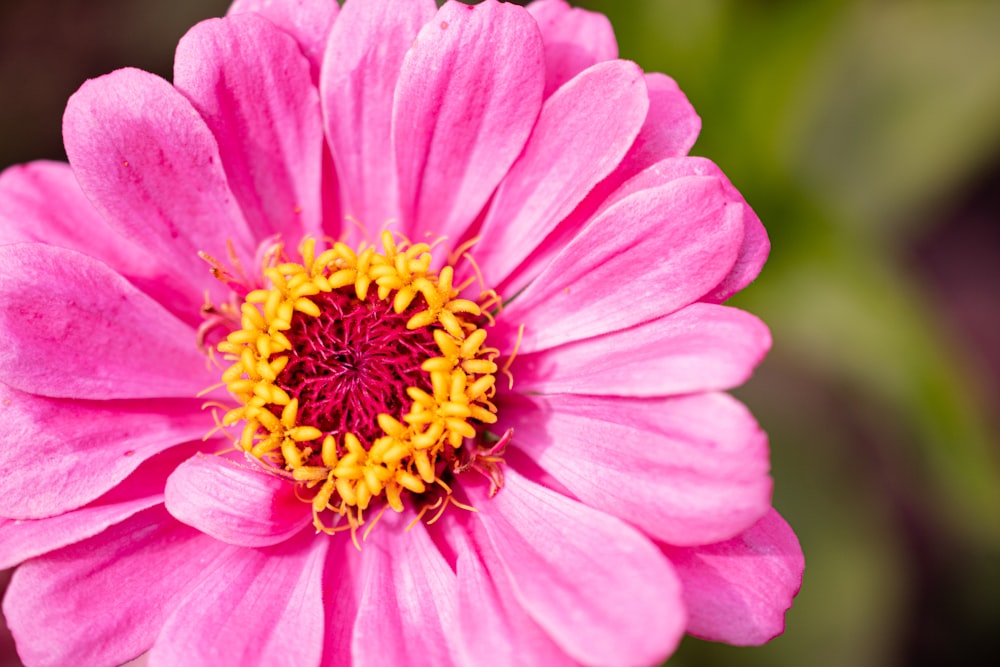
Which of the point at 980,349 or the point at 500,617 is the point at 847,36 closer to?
the point at 980,349

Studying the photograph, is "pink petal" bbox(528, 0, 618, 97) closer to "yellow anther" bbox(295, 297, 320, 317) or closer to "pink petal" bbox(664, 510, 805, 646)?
"yellow anther" bbox(295, 297, 320, 317)

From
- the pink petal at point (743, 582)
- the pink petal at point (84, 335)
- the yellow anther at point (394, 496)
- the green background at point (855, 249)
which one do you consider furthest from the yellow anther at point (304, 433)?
the green background at point (855, 249)

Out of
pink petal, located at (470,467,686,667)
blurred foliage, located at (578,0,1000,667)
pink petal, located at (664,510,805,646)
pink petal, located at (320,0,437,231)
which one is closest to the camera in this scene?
pink petal, located at (470,467,686,667)

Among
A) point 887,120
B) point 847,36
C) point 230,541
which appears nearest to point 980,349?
point 887,120

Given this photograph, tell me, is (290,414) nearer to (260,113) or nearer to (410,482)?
(410,482)

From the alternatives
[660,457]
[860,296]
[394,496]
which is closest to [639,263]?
[660,457]

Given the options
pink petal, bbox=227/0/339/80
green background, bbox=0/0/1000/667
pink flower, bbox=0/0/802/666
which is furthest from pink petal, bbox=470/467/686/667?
green background, bbox=0/0/1000/667
